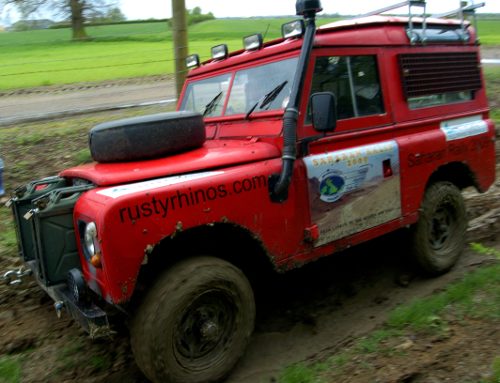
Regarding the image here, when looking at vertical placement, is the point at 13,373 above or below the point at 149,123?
below

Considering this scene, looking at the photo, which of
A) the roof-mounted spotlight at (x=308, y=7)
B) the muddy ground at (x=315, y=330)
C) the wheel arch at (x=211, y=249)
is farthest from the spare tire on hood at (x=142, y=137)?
the muddy ground at (x=315, y=330)

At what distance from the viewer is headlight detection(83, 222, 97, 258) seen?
3.02m

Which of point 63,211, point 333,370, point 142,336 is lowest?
point 333,370

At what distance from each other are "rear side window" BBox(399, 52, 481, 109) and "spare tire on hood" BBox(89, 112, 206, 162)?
2.06 meters

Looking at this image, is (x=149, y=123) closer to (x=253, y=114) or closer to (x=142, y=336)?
(x=253, y=114)

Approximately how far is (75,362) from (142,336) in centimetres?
94

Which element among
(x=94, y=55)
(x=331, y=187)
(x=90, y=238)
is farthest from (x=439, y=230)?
(x=94, y=55)

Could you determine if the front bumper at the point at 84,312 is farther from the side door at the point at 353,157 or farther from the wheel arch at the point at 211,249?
the side door at the point at 353,157

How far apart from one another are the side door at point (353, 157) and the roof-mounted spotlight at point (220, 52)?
3.58 ft

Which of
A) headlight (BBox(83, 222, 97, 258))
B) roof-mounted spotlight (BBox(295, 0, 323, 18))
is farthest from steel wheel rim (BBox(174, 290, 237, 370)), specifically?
roof-mounted spotlight (BBox(295, 0, 323, 18))

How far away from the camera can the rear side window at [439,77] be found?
4605mm

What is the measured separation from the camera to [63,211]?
10.7 feet

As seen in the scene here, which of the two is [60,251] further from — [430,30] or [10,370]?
[430,30]

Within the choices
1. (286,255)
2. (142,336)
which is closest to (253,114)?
(286,255)
